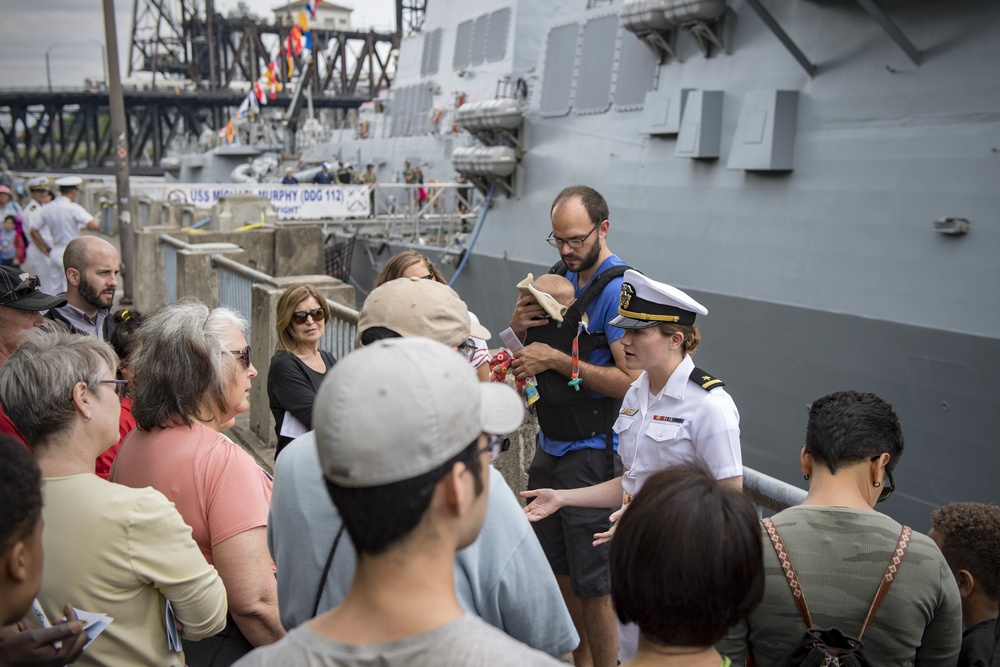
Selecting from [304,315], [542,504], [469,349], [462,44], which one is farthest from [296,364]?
[462,44]

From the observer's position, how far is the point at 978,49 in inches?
245

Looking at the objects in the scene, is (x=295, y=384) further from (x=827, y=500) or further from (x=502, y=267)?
(x=502, y=267)

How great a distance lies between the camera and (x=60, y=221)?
9.21 meters

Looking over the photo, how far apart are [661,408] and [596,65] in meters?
9.16

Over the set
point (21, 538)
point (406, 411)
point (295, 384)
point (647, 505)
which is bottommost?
point (295, 384)

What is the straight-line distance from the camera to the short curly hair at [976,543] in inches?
100

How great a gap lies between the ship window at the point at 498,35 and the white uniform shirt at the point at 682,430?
14.3 meters

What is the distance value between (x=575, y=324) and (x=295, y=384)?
4.11 ft

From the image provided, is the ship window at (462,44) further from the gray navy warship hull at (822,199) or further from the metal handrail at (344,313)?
the metal handrail at (344,313)

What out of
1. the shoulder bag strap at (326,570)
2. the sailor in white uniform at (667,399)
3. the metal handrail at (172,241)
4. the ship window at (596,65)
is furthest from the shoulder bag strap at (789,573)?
the ship window at (596,65)

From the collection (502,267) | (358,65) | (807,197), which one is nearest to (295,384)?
(807,197)

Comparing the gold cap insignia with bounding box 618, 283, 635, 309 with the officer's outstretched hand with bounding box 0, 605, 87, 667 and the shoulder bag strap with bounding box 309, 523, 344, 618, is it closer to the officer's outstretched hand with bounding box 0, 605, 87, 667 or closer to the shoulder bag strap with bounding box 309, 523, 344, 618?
the shoulder bag strap with bounding box 309, 523, 344, 618

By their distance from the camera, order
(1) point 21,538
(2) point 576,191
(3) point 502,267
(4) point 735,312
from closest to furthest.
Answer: (1) point 21,538 < (2) point 576,191 < (4) point 735,312 < (3) point 502,267

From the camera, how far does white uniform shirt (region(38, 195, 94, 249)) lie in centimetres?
919
